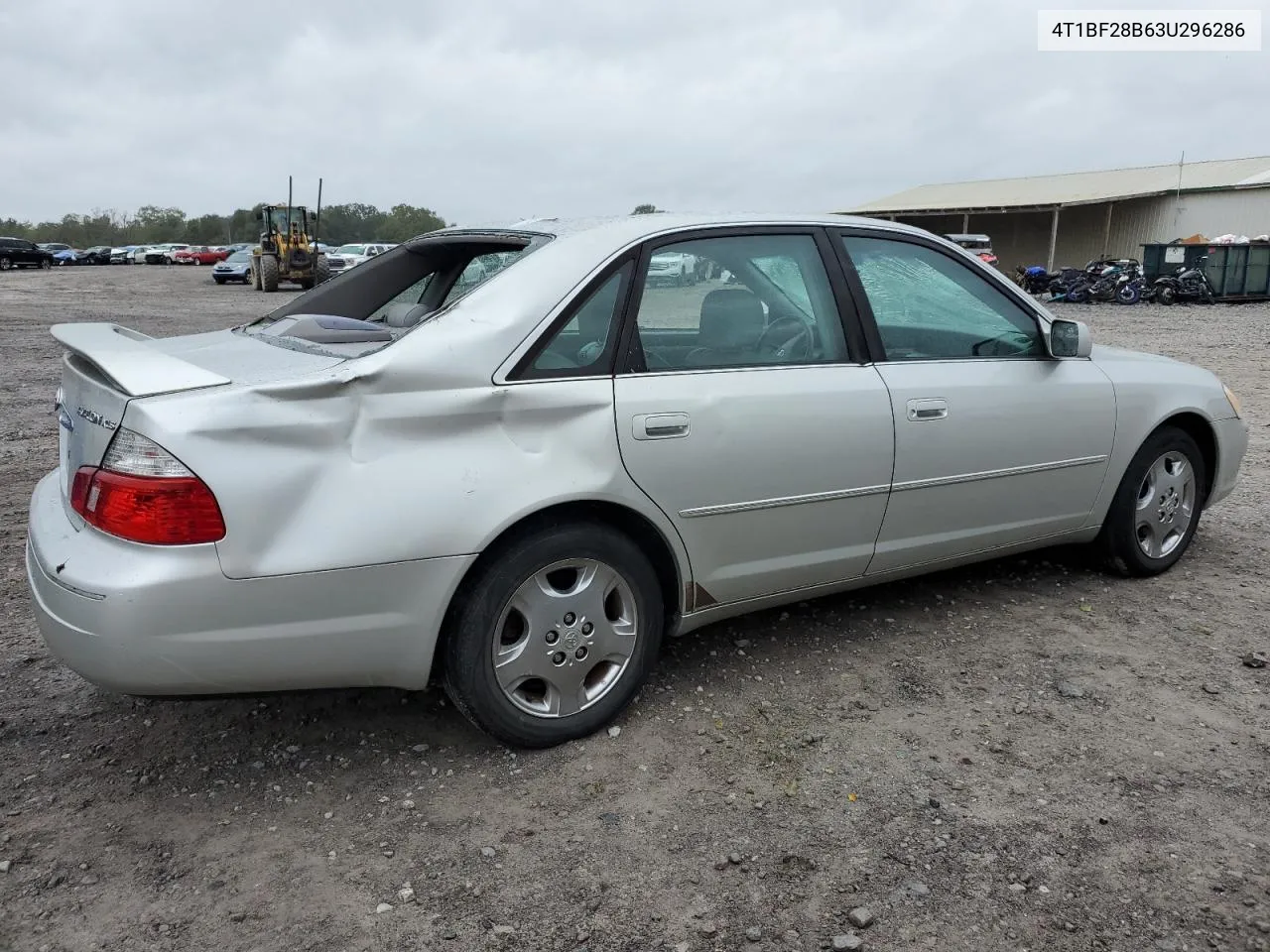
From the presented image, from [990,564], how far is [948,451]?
1267mm

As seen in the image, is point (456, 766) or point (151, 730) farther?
point (151, 730)

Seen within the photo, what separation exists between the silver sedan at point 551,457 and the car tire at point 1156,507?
157 mm

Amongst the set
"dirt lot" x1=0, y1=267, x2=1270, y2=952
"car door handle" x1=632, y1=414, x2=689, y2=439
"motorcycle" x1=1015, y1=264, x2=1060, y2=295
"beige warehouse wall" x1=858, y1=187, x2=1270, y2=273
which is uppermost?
"beige warehouse wall" x1=858, y1=187, x2=1270, y2=273

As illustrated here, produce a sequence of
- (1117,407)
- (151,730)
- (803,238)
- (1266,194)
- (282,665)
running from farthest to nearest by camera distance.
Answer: (1266,194) < (1117,407) < (803,238) < (151,730) < (282,665)

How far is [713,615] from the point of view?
3.22 m

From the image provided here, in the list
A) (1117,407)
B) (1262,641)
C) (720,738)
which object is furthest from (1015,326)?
(720,738)

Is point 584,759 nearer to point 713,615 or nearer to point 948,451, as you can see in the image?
point 713,615

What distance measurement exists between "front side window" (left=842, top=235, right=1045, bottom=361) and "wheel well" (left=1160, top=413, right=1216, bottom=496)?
940 mm

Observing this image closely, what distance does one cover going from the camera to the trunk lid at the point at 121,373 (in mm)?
2463

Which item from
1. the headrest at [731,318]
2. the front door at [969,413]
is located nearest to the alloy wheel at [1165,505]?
the front door at [969,413]

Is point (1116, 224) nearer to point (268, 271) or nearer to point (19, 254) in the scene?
point (268, 271)

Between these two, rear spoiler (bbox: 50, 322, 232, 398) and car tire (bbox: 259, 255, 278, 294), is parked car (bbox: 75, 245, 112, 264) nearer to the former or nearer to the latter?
car tire (bbox: 259, 255, 278, 294)

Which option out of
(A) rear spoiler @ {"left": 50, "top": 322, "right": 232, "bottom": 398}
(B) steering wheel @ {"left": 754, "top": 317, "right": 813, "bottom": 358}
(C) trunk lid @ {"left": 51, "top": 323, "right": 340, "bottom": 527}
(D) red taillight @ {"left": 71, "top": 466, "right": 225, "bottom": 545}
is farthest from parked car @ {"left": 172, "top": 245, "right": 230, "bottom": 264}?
(D) red taillight @ {"left": 71, "top": 466, "right": 225, "bottom": 545}

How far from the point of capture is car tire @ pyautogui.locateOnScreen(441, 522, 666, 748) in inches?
106
